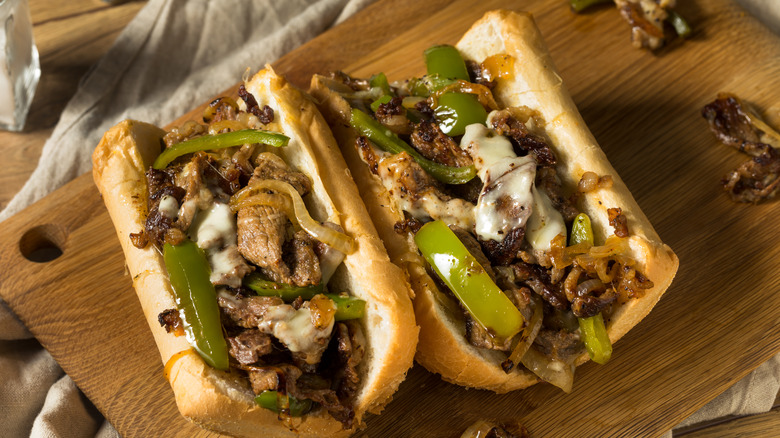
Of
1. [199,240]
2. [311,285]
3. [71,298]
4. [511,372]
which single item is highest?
[199,240]

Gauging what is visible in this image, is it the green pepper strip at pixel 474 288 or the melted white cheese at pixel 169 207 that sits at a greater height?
the melted white cheese at pixel 169 207

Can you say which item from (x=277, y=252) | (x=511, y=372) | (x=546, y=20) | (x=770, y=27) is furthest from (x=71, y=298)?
(x=770, y=27)

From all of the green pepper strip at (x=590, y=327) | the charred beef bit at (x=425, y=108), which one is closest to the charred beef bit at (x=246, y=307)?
the charred beef bit at (x=425, y=108)

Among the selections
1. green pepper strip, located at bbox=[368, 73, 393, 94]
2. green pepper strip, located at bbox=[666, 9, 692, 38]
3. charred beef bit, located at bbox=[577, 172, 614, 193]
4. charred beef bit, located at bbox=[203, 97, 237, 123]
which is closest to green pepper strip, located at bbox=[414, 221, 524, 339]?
charred beef bit, located at bbox=[577, 172, 614, 193]

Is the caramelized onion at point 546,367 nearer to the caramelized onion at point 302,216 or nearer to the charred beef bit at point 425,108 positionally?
the caramelized onion at point 302,216

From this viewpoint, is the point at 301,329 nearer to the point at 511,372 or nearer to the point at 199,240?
the point at 199,240
